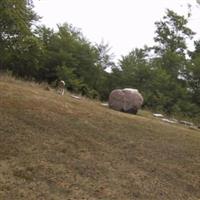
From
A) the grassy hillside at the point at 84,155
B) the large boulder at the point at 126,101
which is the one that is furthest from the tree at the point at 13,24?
the large boulder at the point at 126,101

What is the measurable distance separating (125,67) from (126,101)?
68.0 ft

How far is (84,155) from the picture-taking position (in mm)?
11180

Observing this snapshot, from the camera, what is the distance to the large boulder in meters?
19.5

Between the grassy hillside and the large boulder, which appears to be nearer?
the grassy hillside

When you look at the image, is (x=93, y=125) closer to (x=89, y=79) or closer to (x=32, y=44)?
(x=32, y=44)

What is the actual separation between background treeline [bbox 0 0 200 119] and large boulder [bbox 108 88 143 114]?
11415 millimetres

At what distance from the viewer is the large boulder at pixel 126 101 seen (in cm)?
1950

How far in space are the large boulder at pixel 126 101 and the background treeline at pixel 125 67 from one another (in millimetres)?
11415

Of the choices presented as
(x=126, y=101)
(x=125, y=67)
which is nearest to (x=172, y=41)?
(x=125, y=67)

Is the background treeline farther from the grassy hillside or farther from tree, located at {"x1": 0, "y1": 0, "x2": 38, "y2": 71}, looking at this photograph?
the grassy hillside

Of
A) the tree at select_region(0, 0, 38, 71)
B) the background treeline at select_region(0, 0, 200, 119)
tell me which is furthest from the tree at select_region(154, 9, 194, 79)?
the tree at select_region(0, 0, 38, 71)

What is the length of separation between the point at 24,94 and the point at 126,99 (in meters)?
5.58

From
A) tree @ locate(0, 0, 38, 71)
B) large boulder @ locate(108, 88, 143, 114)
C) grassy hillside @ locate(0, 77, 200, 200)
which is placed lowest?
grassy hillside @ locate(0, 77, 200, 200)

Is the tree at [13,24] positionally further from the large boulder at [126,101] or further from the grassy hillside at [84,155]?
the large boulder at [126,101]
